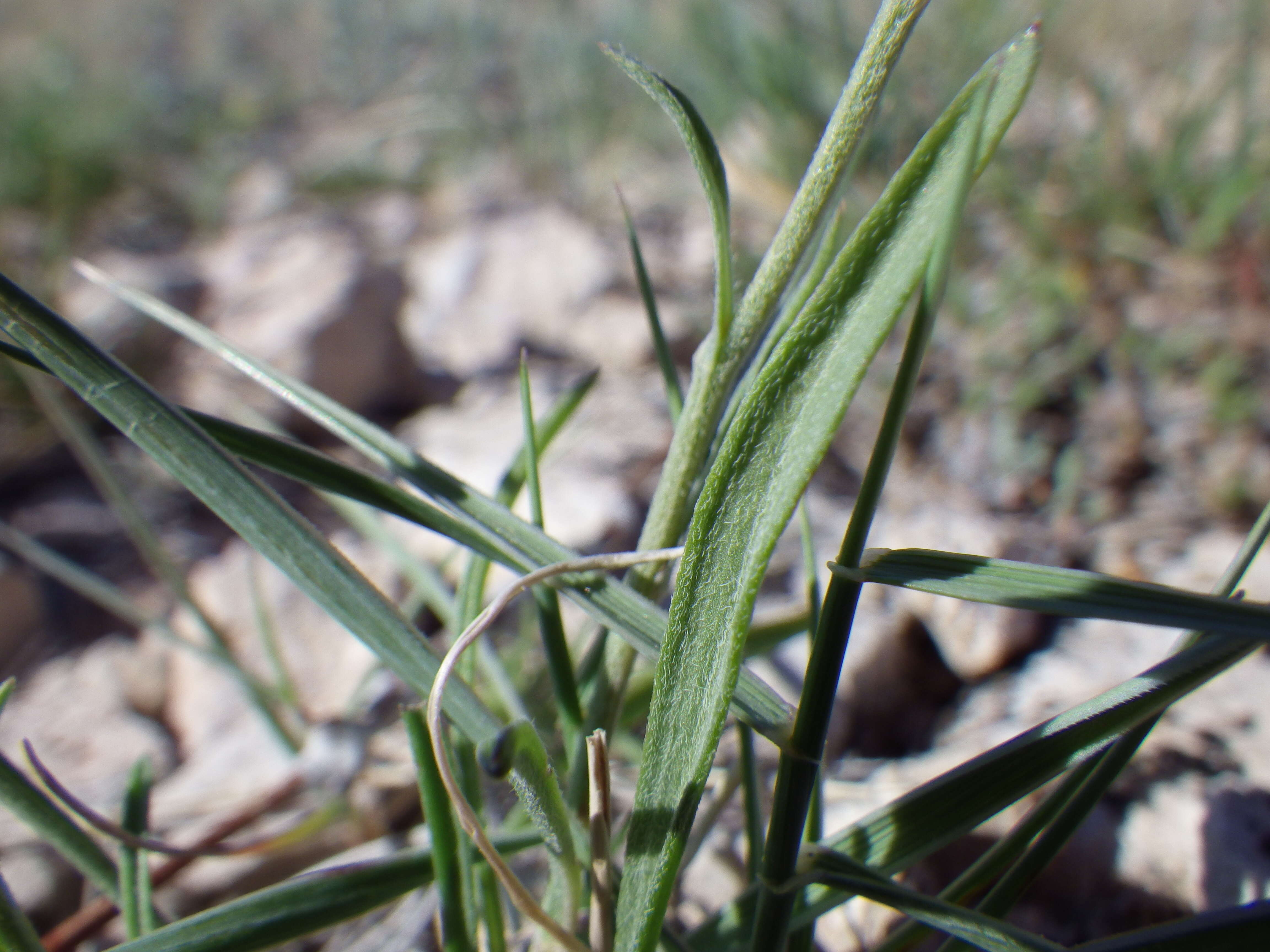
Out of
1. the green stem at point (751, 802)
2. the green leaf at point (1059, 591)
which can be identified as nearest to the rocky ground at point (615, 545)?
the green stem at point (751, 802)

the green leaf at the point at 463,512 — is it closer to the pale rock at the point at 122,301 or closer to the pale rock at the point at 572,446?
the pale rock at the point at 572,446

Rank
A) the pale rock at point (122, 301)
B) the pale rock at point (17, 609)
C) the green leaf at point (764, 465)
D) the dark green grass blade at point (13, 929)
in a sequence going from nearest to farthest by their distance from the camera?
the green leaf at point (764, 465), the dark green grass blade at point (13, 929), the pale rock at point (17, 609), the pale rock at point (122, 301)

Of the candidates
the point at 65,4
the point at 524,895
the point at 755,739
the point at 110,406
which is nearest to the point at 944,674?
the point at 755,739

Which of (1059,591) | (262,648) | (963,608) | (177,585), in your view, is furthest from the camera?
(262,648)

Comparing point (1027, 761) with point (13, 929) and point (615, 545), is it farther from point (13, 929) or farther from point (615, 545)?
point (615, 545)

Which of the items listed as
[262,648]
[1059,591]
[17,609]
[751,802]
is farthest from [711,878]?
[17,609]

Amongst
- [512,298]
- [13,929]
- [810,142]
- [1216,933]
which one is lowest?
[13,929]

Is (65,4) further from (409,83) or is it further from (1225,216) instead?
(1225,216)
